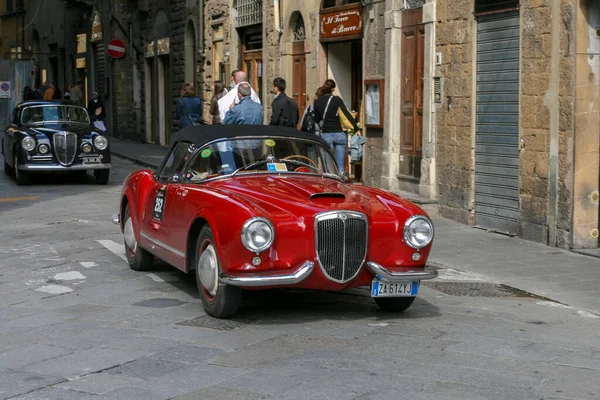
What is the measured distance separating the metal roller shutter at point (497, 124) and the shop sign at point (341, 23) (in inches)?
178

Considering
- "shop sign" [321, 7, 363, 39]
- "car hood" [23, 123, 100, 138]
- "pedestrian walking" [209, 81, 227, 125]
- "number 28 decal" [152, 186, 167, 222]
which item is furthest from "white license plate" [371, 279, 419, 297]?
"car hood" [23, 123, 100, 138]

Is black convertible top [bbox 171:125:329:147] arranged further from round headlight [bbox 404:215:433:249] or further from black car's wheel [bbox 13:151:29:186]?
black car's wheel [bbox 13:151:29:186]

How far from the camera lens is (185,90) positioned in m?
20.2

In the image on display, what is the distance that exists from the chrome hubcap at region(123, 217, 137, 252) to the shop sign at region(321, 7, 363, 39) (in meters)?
8.76

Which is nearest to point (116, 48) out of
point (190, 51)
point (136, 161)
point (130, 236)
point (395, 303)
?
point (190, 51)

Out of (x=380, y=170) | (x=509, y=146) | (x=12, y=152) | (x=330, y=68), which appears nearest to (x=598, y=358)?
(x=509, y=146)

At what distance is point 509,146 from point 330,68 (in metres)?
7.13

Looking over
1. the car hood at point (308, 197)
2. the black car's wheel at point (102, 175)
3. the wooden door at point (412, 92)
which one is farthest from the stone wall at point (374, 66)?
the car hood at point (308, 197)

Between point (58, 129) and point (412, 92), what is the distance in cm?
699

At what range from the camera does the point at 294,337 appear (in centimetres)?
736

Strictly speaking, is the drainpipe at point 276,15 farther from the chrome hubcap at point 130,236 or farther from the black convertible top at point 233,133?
the black convertible top at point 233,133

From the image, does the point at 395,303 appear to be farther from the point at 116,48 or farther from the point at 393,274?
the point at 116,48

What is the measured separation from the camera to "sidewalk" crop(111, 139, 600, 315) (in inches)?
380

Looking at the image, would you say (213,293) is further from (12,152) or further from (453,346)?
(12,152)
